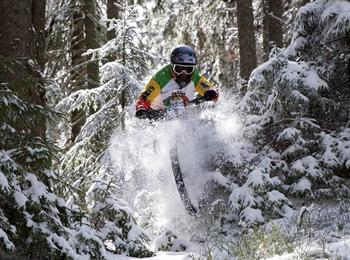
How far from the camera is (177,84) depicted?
966 cm

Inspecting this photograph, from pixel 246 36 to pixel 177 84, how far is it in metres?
3.12

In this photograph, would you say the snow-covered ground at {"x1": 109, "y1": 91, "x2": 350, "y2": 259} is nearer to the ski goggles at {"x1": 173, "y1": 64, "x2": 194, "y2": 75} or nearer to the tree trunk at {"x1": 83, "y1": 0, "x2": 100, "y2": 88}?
the ski goggles at {"x1": 173, "y1": 64, "x2": 194, "y2": 75}

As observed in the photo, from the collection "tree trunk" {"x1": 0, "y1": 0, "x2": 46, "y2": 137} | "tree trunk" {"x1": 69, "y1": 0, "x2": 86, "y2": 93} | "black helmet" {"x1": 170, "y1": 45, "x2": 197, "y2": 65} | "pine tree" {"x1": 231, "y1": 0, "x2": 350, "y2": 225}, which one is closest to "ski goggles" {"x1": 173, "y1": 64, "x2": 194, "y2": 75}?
"black helmet" {"x1": 170, "y1": 45, "x2": 197, "y2": 65}

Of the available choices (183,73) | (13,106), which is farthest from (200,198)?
(13,106)

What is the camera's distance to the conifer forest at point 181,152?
199 inches

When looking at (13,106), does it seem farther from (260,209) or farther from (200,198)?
(200,198)

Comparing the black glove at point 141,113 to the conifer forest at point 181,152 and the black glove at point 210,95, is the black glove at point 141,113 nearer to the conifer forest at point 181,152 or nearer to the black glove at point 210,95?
the conifer forest at point 181,152

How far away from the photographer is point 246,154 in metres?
9.02

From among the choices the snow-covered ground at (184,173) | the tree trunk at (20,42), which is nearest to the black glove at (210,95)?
the snow-covered ground at (184,173)

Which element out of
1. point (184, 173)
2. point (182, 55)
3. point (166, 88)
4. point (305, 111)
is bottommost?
point (184, 173)

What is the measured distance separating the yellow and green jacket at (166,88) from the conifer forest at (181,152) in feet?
0.08

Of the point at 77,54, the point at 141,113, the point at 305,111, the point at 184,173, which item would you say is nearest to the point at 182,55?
the point at 141,113

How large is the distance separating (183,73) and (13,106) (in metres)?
4.96

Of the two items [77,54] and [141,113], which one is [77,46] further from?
[141,113]
